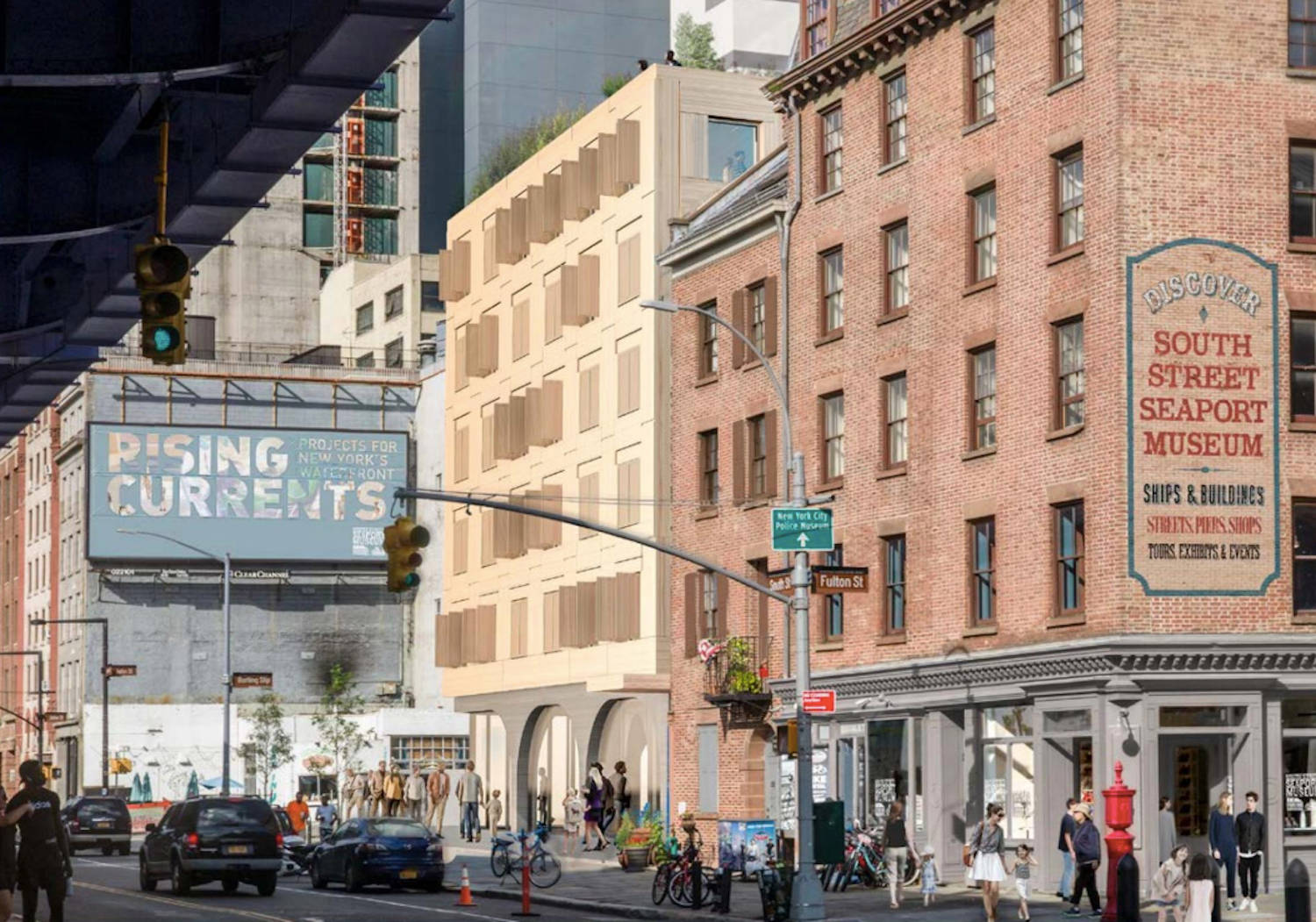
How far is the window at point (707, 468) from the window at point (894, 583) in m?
9.07

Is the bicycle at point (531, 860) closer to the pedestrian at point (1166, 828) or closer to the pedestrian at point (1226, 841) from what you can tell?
the pedestrian at point (1166, 828)

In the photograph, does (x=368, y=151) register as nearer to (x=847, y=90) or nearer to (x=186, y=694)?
(x=186, y=694)

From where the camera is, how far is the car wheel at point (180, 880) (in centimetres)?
4322

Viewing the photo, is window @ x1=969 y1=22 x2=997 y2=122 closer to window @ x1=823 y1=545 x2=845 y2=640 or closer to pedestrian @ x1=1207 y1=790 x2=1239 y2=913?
window @ x1=823 y1=545 x2=845 y2=640

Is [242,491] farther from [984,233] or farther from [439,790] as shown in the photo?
[984,233]

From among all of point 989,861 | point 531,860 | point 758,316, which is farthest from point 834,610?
point 989,861

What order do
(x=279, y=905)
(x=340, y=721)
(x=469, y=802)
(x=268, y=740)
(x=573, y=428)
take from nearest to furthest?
(x=279, y=905), (x=573, y=428), (x=469, y=802), (x=340, y=721), (x=268, y=740)

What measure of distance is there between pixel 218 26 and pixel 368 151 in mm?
120884

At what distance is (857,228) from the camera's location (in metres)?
48.4

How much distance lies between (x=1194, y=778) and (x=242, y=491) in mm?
67782

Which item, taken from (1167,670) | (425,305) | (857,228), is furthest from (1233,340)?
(425,305)

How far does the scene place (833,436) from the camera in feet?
163

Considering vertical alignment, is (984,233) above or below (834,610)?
above

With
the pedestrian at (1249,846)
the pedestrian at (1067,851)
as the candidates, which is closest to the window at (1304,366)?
the pedestrian at (1249,846)
